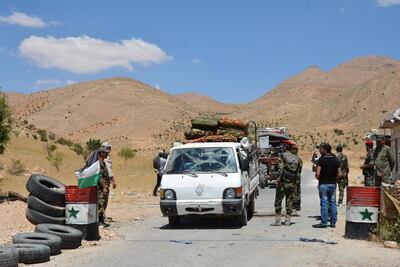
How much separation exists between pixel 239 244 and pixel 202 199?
80.7 inches

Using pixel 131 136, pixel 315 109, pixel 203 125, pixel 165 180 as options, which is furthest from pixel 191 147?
pixel 315 109

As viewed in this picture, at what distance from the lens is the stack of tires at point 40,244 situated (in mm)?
8219

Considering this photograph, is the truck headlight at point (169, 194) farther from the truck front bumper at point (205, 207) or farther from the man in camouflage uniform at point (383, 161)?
the man in camouflage uniform at point (383, 161)

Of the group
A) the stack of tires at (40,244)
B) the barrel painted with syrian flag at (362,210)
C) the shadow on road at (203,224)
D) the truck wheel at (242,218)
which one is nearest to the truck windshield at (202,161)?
the truck wheel at (242,218)

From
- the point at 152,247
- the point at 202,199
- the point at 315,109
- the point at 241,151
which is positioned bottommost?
the point at 152,247

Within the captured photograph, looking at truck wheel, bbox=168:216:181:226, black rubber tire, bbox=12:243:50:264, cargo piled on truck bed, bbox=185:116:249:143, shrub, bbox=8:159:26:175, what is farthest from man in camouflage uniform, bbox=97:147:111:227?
shrub, bbox=8:159:26:175

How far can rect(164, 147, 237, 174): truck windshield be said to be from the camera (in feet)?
42.5

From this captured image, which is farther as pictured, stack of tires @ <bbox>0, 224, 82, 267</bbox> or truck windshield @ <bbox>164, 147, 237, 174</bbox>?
truck windshield @ <bbox>164, 147, 237, 174</bbox>

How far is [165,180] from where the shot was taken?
41.7ft

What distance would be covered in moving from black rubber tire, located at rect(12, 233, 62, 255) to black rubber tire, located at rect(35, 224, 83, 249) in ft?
1.15

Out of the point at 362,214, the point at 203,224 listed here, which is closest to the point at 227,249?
the point at 362,214

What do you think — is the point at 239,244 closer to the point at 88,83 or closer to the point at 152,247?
the point at 152,247

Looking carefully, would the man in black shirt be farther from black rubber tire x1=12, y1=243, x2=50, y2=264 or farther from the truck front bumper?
black rubber tire x1=12, y1=243, x2=50, y2=264

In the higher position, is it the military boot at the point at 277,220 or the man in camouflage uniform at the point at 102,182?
the man in camouflage uniform at the point at 102,182
